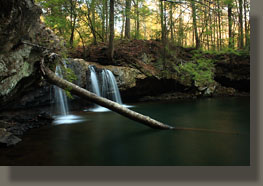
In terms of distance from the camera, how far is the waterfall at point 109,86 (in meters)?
11.8

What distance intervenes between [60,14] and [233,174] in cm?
1159

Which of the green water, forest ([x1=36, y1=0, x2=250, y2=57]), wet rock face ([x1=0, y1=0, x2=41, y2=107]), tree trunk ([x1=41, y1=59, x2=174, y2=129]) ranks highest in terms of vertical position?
forest ([x1=36, y1=0, x2=250, y2=57])

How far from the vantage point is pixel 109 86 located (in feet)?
39.3

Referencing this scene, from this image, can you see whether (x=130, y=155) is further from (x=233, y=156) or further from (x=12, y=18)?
(x=12, y=18)

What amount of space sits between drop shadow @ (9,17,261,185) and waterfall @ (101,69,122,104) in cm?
895

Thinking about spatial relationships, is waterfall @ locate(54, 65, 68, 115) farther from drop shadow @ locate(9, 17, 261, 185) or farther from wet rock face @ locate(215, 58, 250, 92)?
wet rock face @ locate(215, 58, 250, 92)

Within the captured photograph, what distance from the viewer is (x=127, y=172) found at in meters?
2.65

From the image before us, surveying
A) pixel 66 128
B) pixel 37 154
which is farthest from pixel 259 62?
pixel 66 128

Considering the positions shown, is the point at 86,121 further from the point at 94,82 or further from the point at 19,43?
the point at 19,43

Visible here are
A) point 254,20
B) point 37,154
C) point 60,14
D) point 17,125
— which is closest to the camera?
point 254,20

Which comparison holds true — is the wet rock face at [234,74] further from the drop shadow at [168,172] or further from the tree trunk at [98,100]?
the drop shadow at [168,172]

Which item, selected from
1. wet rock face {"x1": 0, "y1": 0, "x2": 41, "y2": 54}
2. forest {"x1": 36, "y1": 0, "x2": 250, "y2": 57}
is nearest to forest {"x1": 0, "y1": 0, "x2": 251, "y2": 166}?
wet rock face {"x1": 0, "y1": 0, "x2": 41, "y2": 54}

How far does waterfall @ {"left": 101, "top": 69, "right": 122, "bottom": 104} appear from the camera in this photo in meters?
11.8

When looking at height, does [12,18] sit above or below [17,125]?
above
